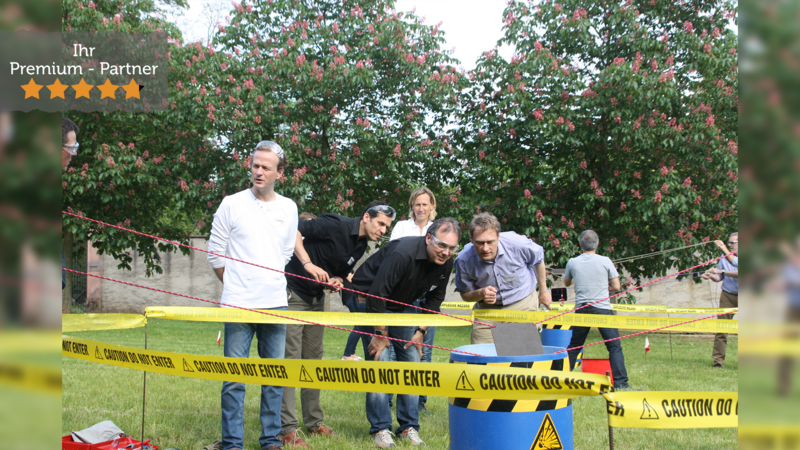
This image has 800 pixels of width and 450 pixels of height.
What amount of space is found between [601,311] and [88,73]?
11193 mm

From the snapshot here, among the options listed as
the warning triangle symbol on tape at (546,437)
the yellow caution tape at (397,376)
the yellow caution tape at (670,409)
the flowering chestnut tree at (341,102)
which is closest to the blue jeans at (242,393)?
the yellow caution tape at (397,376)

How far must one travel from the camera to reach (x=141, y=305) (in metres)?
20.1

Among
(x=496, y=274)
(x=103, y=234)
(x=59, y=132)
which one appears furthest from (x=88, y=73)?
(x=59, y=132)

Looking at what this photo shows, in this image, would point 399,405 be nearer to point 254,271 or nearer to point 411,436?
point 411,436

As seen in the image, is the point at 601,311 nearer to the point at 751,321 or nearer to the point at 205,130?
the point at 751,321

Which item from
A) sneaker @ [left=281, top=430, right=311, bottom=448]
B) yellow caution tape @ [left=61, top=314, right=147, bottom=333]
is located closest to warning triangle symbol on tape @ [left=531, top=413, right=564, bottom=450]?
sneaker @ [left=281, top=430, right=311, bottom=448]

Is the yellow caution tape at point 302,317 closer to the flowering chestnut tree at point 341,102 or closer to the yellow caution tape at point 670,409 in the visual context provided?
the yellow caution tape at point 670,409

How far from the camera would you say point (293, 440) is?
418cm

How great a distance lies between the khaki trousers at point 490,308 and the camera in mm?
4539

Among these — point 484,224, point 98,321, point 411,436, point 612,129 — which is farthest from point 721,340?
point 98,321

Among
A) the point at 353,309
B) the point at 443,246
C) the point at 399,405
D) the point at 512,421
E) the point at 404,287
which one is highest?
the point at 443,246

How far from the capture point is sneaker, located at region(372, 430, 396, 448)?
4.21 m

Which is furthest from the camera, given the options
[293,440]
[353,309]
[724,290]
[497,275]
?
[724,290]

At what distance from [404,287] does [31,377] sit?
378 centimetres
